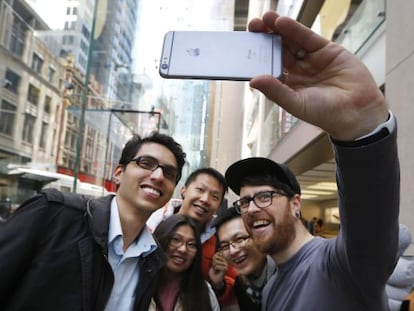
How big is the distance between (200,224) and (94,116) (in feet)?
32.5

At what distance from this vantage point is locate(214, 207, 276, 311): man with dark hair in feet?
7.66

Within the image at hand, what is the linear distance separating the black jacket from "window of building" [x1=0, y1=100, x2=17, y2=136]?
392 inches

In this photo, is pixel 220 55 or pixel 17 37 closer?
pixel 220 55

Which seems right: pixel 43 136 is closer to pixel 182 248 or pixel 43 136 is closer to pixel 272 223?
pixel 182 248

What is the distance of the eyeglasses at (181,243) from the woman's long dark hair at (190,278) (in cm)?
2

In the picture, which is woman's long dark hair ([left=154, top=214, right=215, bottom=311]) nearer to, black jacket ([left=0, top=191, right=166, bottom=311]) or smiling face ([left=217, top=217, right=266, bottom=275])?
smiling face ([left=217, top=217, right=266, bottom=275])

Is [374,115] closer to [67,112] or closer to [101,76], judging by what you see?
[67,112]

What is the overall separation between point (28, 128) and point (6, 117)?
1.05 meters

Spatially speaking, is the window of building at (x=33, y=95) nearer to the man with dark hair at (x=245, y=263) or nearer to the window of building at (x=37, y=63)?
the window of building at (x=37, y=63)

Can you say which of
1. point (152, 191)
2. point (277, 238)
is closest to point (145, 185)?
point (152, 191)

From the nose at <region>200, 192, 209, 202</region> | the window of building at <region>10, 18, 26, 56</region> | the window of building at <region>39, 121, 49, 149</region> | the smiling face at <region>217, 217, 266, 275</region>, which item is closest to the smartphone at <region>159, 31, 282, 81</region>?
the smiling face at <region>217, 217, 266, 275</region>

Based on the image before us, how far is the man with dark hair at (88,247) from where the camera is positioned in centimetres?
131

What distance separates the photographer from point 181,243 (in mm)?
2318

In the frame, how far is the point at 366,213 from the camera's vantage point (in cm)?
96
